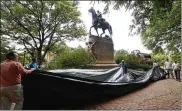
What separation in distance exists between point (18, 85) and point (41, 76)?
0.46 meters

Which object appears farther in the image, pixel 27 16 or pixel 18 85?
pixel 27 16

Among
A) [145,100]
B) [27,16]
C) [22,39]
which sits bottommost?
[145,100]

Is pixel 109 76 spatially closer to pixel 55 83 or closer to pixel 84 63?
pixel 55 83

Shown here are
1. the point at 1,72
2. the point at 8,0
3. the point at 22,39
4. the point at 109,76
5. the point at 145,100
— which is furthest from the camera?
the point at 22,39

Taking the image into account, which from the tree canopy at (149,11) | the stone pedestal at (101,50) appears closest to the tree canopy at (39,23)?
the stone pedestal at (101,50)

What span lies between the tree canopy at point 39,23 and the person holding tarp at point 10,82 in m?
15.9

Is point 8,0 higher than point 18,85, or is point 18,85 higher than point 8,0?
point 8,0

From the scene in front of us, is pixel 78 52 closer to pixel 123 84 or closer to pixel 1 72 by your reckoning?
pixel 123 84

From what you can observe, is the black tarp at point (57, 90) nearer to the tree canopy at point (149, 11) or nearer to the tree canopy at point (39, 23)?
the tree canopy at point (149, 11)

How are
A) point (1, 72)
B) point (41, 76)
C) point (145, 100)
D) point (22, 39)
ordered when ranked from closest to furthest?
1. point (1, 72)
2. point (41, 76)
3. point (145, 100)
4. point (22, 39)

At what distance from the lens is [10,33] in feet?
64.8

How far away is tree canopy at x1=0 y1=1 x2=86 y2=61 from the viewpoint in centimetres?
1878

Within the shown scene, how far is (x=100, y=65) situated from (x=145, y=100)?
7875mm

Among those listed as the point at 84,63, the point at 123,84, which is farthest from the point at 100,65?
the point at 123,84
